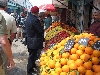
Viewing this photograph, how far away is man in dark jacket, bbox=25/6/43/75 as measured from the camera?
635 cm

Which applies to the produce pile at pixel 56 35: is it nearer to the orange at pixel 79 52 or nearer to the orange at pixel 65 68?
the orange at pixel 79 52

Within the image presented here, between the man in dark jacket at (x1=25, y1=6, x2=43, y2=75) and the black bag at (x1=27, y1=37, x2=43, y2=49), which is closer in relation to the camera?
the man in dark jacket at (x1=25, y1=6, x2=43, y2=75)

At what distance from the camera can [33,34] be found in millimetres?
6500

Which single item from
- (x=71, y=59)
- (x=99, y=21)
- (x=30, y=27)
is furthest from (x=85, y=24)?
(x=71, y=59)

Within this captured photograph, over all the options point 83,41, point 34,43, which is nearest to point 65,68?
point 83,41

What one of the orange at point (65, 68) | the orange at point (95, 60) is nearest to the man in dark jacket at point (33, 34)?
the orange at point (65, 68)

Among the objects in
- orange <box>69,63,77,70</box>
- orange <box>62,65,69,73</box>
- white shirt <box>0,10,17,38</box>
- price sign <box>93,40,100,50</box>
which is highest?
white shirt <box>0,10,17,38</box>

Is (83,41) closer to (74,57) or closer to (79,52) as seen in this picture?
(79,52)

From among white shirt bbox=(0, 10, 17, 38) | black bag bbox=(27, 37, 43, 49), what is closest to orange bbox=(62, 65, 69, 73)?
white shirt bbox=(0, 10, 17, 38)

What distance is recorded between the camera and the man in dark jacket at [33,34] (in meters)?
6.35

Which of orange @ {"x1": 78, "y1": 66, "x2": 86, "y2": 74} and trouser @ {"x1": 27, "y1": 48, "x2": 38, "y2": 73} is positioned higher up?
orange @ {"x1": 78, "y1": 66, "x2": 86, "y2": 74}

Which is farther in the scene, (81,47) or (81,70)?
(81,47)

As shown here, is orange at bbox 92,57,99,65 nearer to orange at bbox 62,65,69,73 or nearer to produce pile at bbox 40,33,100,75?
produce pile at bbox 40,33,100,75

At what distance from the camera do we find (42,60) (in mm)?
4211
